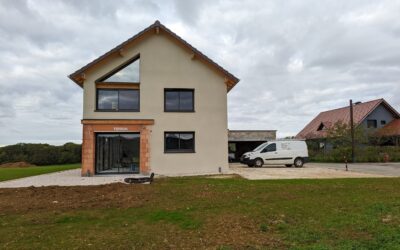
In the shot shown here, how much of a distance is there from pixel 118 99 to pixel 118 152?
302 centimetres

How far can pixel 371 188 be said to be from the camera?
12102 millimetres

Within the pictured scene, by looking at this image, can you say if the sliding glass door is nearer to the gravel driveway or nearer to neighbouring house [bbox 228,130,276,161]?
the gravel driveway

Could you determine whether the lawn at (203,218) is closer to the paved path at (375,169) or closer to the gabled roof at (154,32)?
the gabled roof at (154,32)

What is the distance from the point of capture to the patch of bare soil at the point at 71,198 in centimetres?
921

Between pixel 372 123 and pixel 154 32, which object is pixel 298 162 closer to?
pixel 154 32

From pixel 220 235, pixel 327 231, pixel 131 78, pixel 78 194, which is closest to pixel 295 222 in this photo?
pixel 327 231

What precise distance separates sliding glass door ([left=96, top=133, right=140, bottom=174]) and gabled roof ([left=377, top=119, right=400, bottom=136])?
30.4 metres

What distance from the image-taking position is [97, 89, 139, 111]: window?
19422 millimetres

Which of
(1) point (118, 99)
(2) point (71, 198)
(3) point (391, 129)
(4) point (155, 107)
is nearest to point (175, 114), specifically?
(4) point (155, 107)

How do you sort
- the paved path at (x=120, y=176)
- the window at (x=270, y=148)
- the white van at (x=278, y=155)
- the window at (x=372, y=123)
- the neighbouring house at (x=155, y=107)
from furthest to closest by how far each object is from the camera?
the window at (x=372, y=123)
the window at (x=270, y=148)
the white van at (x=278, y=155)
the neighbouring house at (x=155, y=107)
the paved path at (x=120, y=176)

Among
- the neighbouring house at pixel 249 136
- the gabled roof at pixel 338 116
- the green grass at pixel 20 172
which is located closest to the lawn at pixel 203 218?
the green grass at pixel 20 172

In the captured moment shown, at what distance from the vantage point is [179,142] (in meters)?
Answer: 19.8

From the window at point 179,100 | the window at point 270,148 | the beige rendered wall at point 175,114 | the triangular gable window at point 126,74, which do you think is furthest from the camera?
the window at point 270,148

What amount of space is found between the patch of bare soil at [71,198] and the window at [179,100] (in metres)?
7.82
